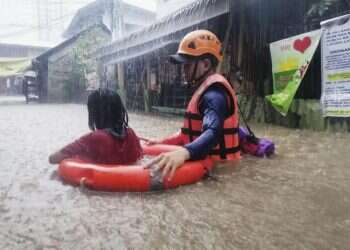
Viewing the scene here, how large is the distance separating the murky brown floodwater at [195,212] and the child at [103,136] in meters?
0.30

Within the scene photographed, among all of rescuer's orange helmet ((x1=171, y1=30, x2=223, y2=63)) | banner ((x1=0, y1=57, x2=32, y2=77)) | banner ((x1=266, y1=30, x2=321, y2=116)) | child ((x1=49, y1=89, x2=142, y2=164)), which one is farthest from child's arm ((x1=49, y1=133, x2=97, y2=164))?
banner ((x1=0, y1=57, x2=32, y2=77))

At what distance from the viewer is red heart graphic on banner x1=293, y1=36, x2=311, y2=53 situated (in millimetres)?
6484

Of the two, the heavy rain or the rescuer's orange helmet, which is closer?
the heavy rain

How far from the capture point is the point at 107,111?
3088mm

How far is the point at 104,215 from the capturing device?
2229 millimetres

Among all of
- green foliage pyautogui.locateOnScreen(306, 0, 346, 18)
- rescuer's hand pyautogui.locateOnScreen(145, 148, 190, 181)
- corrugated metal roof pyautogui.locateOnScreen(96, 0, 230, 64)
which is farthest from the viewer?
corrugated metal roof pyautogui.locateOnScreen(96, 0, 230, 64)

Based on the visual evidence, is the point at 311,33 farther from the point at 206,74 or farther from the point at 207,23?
the point at 206,74

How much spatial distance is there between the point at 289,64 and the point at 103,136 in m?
4.92

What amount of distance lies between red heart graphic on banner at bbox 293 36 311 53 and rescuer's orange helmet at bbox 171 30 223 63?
3702mm

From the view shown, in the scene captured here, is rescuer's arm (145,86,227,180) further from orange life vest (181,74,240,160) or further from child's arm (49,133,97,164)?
child's arm (49,133,97,164)

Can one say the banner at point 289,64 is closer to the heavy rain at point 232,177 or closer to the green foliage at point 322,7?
the heavy rain at point 232,177

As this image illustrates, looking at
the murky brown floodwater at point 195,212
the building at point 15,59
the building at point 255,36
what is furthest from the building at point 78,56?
the murky brown floodwater at point 195,212

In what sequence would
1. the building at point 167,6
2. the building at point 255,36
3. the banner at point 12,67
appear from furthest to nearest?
the banner at point 12,67
the building at point 167,6
the building at point 255,36

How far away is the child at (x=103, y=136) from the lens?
120 inches
